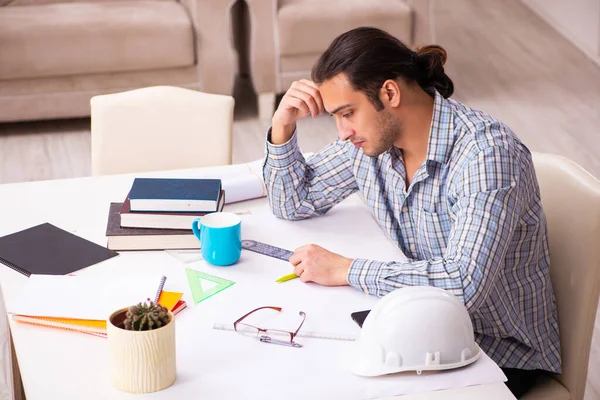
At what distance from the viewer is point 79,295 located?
1.65 m

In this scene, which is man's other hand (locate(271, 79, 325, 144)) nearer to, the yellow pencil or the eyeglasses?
the yellow pencil

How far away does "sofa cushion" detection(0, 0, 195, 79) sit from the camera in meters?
4.12

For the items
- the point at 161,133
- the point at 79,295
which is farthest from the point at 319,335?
the point at 161,133

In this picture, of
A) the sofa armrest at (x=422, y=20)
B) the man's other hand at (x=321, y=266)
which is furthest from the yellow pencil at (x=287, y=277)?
the sofa armrest at (x=422, y=20)

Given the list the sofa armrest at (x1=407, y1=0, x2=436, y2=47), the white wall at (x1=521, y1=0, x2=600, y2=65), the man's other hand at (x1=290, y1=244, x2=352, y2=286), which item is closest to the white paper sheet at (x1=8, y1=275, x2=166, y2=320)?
the man's other hand at (x1=290, y1=244, x2=352, y2=286)

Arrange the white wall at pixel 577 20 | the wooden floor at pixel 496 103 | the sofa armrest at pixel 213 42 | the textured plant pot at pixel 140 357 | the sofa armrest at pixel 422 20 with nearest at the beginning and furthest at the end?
1. the textured plant pot at pixel 140 357
2. the wooden floor at pixel 496 103
3. the sofa armrest at pixel 213 42
4. the sofa armrest at pixel 422 20
5. the white wall at pixel 577 20

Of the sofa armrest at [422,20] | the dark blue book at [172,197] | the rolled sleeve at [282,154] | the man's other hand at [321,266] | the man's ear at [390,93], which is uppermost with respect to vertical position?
the man's ear at [390,93]

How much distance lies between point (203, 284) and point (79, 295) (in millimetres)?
234

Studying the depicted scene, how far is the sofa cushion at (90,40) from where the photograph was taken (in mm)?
4125

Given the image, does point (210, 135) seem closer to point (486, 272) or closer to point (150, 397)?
point (486, 272)

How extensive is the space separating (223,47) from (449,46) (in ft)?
5.92

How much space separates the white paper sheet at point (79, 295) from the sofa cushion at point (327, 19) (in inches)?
109

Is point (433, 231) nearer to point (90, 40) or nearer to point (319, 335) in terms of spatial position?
point (319, 335)

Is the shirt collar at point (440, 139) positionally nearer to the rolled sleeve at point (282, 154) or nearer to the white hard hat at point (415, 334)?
the rolled sleeve at point (282, 154)
